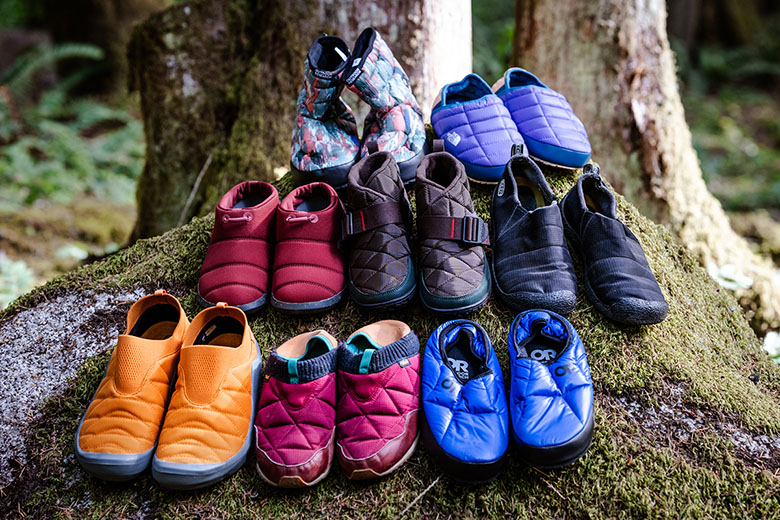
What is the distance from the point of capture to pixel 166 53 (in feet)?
12.2

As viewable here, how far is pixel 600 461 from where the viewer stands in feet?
6.04

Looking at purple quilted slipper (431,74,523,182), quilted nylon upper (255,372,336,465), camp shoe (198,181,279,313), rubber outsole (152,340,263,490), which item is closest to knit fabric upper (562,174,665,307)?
purple quilted slipper (431,74,523,182)

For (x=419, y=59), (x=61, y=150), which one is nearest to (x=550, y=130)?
(x=419, y=59)

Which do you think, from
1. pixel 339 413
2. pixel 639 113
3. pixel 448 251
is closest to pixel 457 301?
pixel 448 251

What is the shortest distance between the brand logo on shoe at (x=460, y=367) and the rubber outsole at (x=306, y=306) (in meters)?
0.56

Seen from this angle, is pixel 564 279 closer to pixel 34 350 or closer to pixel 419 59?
pixel 419 59

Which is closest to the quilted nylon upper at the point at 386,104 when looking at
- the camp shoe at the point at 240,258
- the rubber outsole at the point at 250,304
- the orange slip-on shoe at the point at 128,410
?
the camp shoe at the point at 240,258

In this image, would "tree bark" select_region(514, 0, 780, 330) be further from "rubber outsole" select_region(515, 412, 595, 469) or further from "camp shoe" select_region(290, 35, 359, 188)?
"rubber outsole" select_region(515, 412, 595, 469)

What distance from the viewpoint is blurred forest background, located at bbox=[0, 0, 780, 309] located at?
17.5 ft

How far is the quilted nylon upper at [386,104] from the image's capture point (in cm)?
253

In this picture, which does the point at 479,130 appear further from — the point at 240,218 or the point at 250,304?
the point at 250,304

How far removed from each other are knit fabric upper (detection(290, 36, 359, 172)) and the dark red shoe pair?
27 centimetres

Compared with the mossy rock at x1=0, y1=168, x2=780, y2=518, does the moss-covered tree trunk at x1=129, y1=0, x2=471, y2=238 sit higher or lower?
A: higher

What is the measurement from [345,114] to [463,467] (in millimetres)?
1840
